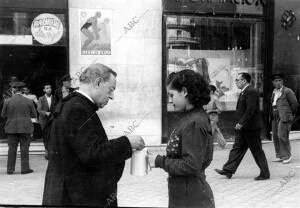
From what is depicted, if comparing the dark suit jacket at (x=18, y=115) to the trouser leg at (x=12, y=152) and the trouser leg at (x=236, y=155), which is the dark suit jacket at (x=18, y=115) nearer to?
the trouser leg at (x=12, y=152)

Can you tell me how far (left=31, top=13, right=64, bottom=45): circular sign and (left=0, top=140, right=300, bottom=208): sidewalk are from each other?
9.80ft

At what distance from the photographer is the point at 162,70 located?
38.8ft

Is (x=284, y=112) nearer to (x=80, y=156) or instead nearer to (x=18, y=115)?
(x=18, y=115)

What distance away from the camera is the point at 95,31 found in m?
11.3

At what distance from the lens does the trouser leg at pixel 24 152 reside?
29.0 feet

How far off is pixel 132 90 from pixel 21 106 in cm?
324

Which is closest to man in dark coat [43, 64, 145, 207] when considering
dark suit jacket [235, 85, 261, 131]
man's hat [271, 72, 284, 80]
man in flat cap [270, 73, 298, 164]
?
dark suit jacket [235, 85, 261, 131]

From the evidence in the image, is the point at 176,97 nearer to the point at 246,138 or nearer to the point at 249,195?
the point at 249,195

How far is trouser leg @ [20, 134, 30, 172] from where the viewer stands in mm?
8852

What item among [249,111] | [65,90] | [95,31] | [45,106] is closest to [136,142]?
[249,111]

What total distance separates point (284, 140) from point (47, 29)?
5383mm

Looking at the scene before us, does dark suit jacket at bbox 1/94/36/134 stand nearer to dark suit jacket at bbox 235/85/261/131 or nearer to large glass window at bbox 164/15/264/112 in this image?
dark suit jacket at bbox 235/85/261/131

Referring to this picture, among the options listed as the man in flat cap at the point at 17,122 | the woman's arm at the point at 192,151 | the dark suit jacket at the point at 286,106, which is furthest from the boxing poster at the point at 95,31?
the woman's arm at the point at 192,151

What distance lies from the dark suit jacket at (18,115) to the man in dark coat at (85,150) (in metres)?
6.02
